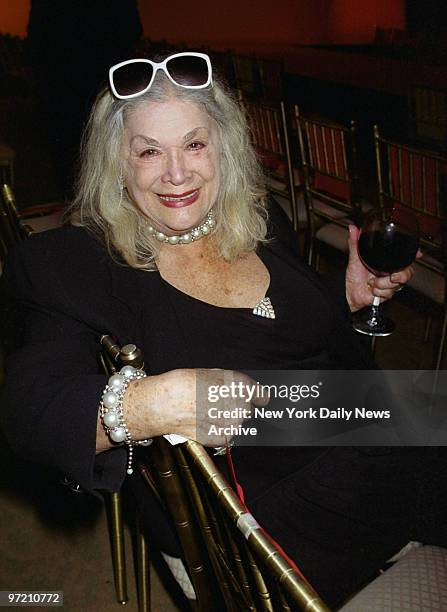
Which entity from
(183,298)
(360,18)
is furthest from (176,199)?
(360,18)

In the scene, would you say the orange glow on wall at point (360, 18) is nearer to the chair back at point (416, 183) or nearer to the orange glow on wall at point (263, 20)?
the orange glow on wall at point (263, 20)

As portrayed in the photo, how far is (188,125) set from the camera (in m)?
1.17

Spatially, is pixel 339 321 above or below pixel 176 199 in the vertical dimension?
below

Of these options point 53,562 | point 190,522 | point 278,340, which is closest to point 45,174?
point 53,562

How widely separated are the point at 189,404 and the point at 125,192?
23.8 inches

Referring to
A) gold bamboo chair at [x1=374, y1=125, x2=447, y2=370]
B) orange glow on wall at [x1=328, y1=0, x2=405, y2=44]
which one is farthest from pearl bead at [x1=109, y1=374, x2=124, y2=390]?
orange glow on wall at [x1=328, y1=0, x2=405, y2=44]

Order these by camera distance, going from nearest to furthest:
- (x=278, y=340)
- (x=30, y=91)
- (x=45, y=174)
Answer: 1. (x=278, y=340)
2. (x=45, y=174)
3. (x=30, y=91)

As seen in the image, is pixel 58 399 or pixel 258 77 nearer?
pixel 58 399

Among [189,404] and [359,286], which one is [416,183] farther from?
[189,404]

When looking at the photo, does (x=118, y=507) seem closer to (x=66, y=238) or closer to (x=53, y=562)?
(x=53, y=562)

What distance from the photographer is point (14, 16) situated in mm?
8430

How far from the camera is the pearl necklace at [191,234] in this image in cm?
126

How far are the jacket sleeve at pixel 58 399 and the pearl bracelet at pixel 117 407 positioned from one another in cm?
2

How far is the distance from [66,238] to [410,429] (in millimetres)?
879
